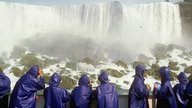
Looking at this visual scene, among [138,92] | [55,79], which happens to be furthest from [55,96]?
[138,92]

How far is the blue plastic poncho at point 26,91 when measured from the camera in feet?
18.4

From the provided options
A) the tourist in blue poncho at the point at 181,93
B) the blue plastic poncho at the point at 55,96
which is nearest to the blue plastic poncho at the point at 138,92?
the tourist in blue poncho at the point at 181,93

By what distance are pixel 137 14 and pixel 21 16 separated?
11.3 meters

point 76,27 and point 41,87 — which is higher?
point 76,27

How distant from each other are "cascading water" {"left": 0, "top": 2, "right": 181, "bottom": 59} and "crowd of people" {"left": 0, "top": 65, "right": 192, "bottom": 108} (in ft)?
86.6

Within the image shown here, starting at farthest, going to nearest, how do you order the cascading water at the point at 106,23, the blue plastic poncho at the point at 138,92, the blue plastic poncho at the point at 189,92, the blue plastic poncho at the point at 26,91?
the cascading water at the point at 106,23, the blue plastic poncho at the point at 138,92, the blue plastic poncho at the point at 26,91, the blue plastic poncho at the point at 189,92

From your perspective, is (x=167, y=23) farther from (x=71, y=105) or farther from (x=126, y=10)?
(x=71, y=105)

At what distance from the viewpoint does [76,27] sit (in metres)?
34.3

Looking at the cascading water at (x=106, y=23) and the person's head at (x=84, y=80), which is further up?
the cascading water at (x=106, y=23)

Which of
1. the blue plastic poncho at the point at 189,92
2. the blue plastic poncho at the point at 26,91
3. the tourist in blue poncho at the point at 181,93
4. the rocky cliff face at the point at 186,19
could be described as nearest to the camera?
→ the blue plastic poncho at the point at 189,92

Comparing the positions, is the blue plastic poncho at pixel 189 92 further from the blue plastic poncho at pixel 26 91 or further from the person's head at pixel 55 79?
the blue plastic poncho at pixel 26 91

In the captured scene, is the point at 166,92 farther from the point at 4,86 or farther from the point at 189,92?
the point at 4,86

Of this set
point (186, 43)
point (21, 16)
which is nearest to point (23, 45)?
point (21, 16)

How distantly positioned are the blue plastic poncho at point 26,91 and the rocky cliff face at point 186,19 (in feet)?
93.0
